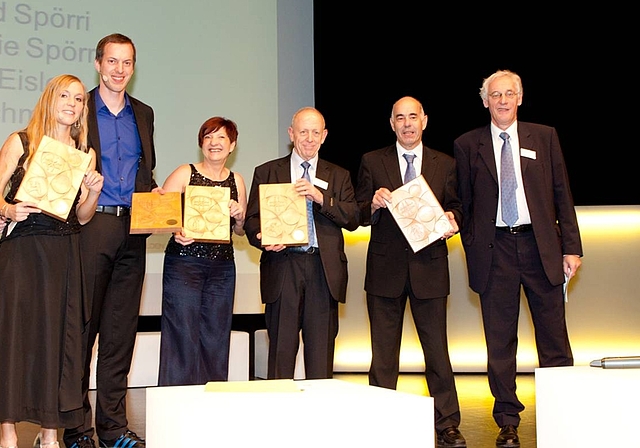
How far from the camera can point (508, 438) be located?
3744 mm

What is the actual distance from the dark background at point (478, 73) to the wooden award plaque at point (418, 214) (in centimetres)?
330

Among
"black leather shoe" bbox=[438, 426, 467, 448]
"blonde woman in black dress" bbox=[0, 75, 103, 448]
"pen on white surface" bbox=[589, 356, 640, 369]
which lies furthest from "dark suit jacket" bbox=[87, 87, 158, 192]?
"pen on white surface" bbox=[589, 356, 640, 369]

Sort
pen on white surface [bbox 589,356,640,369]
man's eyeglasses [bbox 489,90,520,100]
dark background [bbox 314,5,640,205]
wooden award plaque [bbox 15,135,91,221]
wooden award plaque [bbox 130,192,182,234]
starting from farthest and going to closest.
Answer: dark background [bbox 314,5,640,205]
man's eyeglasses [bbox 489,90,520,100]
wooden award plaque [bbox 130,192,182,234]
wooden award plaque [bbox 15,135,91,221]
pen on white surface [bbox 589,356,640,369]

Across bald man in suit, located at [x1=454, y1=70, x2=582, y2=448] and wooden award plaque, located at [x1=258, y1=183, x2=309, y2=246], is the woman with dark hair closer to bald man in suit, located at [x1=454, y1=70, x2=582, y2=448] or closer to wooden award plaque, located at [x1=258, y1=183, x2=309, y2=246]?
wooden award plaque, located at [x1=258, y1=183, x2=309, y2=246]

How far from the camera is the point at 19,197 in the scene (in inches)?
123

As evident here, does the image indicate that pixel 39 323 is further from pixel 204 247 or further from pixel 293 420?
pixel 293 420

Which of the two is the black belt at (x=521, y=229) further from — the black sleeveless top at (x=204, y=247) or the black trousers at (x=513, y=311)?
the black sleeveless top at (x=204, y=247)

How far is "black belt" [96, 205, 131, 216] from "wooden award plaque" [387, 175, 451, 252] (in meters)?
1.29

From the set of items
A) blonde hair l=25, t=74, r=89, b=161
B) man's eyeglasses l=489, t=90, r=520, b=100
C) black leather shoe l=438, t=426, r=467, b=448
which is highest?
man's eyeglasses l=489, t=90, r=520, b=100

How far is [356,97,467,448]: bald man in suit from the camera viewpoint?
156 inches

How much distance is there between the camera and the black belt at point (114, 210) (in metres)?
3.61

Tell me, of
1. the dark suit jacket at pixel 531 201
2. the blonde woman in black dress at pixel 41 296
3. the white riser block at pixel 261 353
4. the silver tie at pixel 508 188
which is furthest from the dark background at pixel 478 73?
the blonde woman in black dress at pixel 41 296

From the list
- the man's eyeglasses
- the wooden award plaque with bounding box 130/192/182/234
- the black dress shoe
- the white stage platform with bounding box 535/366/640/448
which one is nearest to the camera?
the white stage platform with bounding box 535/366/640/448

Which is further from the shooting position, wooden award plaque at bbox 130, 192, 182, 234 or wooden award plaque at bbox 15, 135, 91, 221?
wooden award plaque at bbox 130, 192, 182, 234
